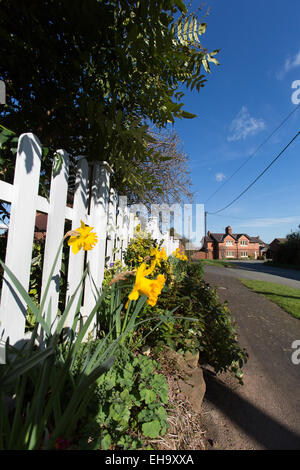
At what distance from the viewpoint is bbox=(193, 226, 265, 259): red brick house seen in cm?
5009

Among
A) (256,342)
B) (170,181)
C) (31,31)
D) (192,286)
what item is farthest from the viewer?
(170,181)

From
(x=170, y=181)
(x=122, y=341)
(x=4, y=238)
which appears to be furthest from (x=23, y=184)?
(x=170, y=181)

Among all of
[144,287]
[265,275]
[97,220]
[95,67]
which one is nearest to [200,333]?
[144,287]

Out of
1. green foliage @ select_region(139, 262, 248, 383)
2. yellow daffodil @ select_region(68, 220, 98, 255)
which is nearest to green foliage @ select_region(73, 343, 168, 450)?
green foliage @ select_region(139, 262, 248, 383)

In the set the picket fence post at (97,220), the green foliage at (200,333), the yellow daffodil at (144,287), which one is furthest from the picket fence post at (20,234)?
the green foliage at (200,333)

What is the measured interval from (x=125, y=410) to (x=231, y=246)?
53.9 meters

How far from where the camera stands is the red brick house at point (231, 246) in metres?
50.1

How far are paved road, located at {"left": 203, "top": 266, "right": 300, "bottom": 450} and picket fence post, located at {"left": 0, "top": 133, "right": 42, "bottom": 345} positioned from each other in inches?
50.9

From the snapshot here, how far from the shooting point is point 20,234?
1.06 meters

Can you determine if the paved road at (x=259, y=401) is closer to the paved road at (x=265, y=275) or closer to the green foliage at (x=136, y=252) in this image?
the green foliage at (x=136, y=252)

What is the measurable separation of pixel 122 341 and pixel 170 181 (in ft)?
16.1

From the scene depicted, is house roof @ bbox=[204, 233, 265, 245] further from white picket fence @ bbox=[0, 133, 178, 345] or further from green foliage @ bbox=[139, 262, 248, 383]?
white picket fence @ bbox=[0, 133, 178, 345]

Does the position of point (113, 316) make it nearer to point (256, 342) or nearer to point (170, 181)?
point (256, 342)

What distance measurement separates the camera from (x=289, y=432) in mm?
1453
